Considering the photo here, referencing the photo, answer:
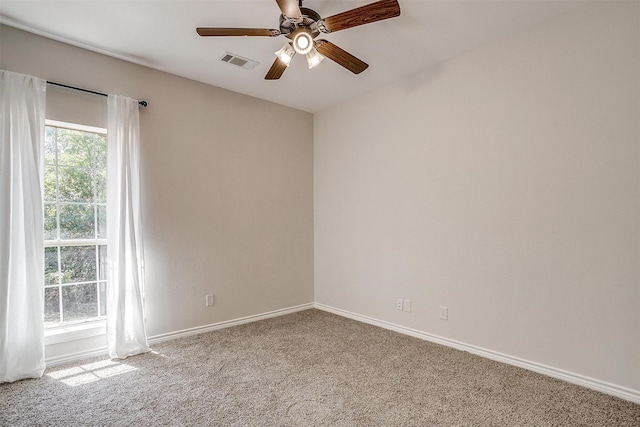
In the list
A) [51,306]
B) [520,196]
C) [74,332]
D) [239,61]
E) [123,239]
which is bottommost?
[74,332]

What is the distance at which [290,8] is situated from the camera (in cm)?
188

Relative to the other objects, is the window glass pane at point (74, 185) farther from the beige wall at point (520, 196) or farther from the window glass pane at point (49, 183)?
the beige wall at point (520, 196)

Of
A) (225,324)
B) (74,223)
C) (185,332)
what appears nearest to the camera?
(74,223)

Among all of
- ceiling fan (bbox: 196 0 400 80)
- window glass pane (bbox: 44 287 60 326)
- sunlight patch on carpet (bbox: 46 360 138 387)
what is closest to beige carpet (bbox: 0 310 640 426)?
sunlight patch on carpet (bbox: 46 360 138 387)

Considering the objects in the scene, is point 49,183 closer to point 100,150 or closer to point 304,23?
point 100,150

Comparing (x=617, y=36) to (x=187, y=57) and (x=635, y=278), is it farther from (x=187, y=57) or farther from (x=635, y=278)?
(x=187, y=57)

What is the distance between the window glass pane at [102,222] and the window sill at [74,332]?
78 cm

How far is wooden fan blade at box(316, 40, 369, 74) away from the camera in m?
2.25

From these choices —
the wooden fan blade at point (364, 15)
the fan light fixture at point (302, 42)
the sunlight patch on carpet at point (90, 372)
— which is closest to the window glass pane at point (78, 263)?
the sunlight patch on carpet at point (90, 372)

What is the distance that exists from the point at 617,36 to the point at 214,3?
8.91 ft

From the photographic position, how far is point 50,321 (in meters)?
2.77

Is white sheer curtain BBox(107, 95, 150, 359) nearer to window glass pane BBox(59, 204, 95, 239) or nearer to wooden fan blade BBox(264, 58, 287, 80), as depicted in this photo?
window glass pane BBox(59, 204, 95, 239)

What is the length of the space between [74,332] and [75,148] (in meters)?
1.58

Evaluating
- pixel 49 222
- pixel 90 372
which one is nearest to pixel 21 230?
pixel 49 222
